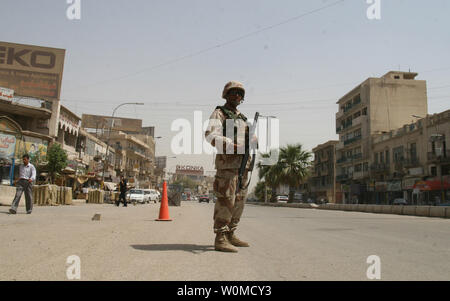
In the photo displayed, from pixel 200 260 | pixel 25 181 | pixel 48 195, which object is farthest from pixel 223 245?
pixel 48 195

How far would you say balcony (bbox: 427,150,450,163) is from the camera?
37.8 metres

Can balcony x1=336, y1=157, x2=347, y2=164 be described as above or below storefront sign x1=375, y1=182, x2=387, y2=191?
above

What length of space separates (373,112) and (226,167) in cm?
5353

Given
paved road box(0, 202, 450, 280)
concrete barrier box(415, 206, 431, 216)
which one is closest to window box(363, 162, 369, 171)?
concrete barrier box(415, 206, 431, 216)

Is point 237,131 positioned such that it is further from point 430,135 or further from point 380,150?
point 380,150

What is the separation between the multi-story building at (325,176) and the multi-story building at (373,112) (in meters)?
5.69

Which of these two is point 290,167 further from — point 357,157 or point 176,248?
point 176,248

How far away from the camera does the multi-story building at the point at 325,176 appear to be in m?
67.1

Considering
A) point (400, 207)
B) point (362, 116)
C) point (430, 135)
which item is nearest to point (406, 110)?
point (362, 116)

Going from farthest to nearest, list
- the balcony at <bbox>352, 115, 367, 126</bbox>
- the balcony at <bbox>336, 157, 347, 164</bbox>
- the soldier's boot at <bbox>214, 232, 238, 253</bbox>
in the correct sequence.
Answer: the balcony at <bbox>336, 157, 347, 164</bbox>, the balcony at <bbox>352, 115, 367, 126</bbox>, the soldier's boot at <bbox>214, 232, 238, 253</bbox>

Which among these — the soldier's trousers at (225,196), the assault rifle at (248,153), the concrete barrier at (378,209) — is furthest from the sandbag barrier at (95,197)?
the soldier's trousers at (225,196)

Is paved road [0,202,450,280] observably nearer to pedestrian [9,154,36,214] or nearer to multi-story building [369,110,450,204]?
pedestrian [9,154,36,214]

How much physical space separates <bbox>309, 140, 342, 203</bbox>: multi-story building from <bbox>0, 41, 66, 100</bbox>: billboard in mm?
44006

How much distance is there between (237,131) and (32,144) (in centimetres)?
3100
